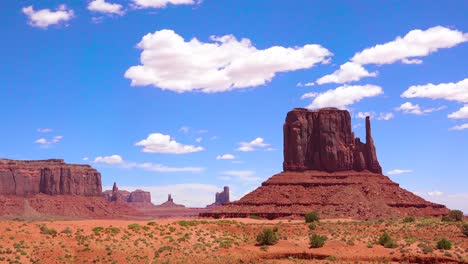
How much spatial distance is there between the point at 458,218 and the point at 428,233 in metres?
24.7

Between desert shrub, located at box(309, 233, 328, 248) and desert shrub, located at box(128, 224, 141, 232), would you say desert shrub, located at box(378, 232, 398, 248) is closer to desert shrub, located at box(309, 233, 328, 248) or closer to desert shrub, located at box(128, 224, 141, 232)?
desert shrub, located at box(309, 233, 328, 248)

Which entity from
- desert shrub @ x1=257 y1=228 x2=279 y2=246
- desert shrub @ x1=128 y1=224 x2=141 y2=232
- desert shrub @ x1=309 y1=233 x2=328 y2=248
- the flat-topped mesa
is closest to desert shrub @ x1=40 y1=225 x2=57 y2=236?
desert shrub @ x1=128 y1=224 x2=141 y2=232

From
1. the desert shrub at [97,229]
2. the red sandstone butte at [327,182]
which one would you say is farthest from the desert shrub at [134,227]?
the red sandstone butte at [327,182]

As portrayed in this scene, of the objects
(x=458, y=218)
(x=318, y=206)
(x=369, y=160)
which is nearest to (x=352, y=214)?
(x=318, y=206)

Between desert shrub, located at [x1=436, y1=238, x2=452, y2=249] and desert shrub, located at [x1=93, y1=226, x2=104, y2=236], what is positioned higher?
desert shrub, located at [x1=93, y1=226, x2=104, y2=236]

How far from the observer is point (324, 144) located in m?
117

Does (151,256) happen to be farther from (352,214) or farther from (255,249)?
(352,214)

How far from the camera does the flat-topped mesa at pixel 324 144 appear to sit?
380 feet

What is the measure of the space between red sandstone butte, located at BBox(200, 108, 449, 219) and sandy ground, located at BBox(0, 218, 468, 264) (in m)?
40.3

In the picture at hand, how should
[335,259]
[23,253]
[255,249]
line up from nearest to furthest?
[23,253]
[335,259]
[255,249]

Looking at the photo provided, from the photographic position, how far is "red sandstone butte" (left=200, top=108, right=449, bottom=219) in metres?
96.1

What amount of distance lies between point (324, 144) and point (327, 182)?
40.1 feet

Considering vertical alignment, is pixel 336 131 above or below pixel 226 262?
above

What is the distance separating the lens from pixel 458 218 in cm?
7619
